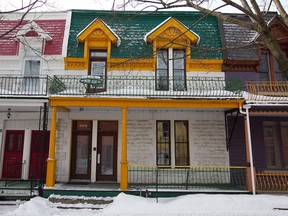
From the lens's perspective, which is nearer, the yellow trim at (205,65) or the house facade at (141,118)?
the house facade at (141,118)

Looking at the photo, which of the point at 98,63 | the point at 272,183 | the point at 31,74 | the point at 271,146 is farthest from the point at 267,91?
the point at 31,74

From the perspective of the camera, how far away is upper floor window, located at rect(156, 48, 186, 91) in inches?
490

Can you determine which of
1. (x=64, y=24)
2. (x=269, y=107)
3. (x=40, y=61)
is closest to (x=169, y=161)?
(x=269, y=107)

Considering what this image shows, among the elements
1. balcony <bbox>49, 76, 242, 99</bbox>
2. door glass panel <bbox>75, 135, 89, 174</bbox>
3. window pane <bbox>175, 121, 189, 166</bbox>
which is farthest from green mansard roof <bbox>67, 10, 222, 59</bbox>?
door glass panel <bbox>75, 135, 89, 174</bbox>

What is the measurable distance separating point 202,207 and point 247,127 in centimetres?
399

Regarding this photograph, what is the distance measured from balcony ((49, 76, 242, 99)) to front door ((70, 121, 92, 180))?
181 centimetres

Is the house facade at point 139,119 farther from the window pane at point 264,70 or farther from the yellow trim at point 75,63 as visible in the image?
the window pane at point 264,70

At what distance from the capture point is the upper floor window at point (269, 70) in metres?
12.6

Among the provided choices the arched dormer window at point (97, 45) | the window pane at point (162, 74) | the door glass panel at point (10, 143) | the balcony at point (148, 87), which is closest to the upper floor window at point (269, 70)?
the balcony at point (148, 87)

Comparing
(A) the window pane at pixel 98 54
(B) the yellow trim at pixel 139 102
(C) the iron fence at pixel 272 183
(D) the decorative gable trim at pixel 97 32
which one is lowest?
(C) the iron fence at pixel 272 183

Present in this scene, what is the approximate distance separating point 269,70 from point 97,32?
8.34 meters

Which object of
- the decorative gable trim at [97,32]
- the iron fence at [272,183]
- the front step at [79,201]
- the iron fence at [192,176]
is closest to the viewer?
the front step at [79,201]

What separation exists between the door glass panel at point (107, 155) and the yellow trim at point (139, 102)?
2.36 m

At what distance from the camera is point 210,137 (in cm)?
1234
